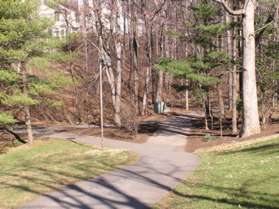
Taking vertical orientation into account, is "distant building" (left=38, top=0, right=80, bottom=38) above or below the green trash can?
above

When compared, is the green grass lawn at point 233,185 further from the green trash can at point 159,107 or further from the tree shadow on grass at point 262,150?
the green trash can at point 159,107

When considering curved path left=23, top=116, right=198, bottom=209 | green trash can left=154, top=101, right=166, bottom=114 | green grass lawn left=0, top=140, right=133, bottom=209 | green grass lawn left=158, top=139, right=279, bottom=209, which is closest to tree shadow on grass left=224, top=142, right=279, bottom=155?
green grass lawn left=158, top=139, right=279, bottom=209

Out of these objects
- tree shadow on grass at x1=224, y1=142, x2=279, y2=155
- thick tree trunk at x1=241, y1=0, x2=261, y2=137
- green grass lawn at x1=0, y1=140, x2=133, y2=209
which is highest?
thick tree trunk at x1=241, y1=0, x2=261, y2=137

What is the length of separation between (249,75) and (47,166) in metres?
10.5

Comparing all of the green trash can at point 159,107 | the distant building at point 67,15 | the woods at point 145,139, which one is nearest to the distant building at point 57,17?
the distant building at point 67,15

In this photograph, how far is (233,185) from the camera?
11961 mm

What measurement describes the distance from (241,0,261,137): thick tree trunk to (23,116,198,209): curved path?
4634 millimetres

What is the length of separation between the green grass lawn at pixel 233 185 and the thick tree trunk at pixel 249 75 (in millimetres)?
6340

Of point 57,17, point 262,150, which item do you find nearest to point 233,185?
point 262,150

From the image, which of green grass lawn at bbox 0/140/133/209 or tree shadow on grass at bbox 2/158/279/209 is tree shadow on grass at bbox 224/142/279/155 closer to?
tree shadow on grass at bbox 2/158/279/209

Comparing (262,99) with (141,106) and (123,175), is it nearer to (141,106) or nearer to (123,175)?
(123,175)

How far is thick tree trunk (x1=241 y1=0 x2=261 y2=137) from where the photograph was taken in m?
23.9

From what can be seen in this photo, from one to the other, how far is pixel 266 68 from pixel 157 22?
25031mm

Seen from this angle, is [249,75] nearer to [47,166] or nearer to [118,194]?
[47,166]
